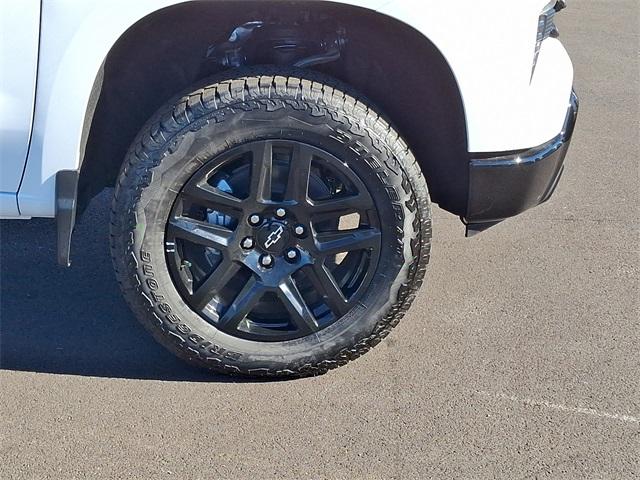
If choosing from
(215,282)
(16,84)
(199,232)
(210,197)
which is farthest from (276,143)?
(16,84)

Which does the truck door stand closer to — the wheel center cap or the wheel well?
the wheel well

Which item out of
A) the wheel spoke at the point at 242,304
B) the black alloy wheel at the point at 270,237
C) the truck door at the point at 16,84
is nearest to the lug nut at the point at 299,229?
the black alloy wheel at the point at 270,237

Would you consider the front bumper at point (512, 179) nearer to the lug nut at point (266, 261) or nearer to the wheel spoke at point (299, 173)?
the wheel spoke at point (299, 173)

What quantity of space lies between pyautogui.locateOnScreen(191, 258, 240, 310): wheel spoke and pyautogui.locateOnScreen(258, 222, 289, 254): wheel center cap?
137 mm

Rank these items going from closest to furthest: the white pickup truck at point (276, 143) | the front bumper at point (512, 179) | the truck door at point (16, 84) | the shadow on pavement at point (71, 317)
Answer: the truck door at point (16, 84)
the white pickup truck at point (276, 143)
the front bumper at point (512, 179)
the shadow on pavement at point (71, 317)

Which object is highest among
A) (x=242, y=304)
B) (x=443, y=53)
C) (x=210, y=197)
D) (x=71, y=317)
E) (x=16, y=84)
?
(x=443, y=53)

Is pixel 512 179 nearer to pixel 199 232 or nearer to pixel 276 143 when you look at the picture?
pixel 276 143

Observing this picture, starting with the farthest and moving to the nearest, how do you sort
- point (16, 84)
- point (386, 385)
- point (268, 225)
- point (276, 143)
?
1. point (386, 385)
2. point (268, 225)
3. point (276, 143)
4. point (16, 84)

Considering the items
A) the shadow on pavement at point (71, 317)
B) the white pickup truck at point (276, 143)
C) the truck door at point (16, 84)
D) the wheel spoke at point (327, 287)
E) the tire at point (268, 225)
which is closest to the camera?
the truck door at point (16, 84)

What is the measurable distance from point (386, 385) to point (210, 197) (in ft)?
3.23

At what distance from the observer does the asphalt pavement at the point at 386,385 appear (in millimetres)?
2566

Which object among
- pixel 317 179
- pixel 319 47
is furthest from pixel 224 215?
pixel 319 47

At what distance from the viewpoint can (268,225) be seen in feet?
8.89

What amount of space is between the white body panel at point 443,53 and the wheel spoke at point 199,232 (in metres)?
0.40
